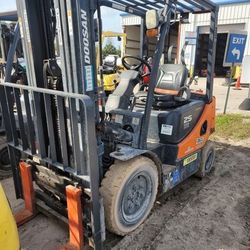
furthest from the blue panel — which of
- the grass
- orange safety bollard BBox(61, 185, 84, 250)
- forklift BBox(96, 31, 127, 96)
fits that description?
orange safety bollard BBox(61, 185, 84, 250)

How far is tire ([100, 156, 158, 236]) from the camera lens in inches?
106

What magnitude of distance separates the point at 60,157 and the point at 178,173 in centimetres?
164

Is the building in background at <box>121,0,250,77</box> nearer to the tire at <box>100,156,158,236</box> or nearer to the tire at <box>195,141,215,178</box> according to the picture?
the tire at <box>195,141,215,178</box>

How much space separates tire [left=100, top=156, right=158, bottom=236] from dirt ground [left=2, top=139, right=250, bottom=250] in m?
0.19

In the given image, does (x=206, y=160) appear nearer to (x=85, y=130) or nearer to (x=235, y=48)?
(x=85, y=130)

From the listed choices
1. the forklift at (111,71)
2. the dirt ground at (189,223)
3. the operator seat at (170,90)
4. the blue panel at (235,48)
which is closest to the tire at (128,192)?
the dirt ground at (189,223)

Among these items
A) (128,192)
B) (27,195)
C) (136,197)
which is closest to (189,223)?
(136,197)

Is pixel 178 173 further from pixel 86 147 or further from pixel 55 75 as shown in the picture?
pixel 55 75

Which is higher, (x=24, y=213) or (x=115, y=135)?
(x=115, y=135)

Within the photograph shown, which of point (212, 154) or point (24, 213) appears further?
point (212, 154)

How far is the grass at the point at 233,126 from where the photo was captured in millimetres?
6808

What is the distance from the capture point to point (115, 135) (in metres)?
3.23

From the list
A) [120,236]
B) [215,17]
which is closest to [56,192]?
[120,236]

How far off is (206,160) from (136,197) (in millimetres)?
1778
